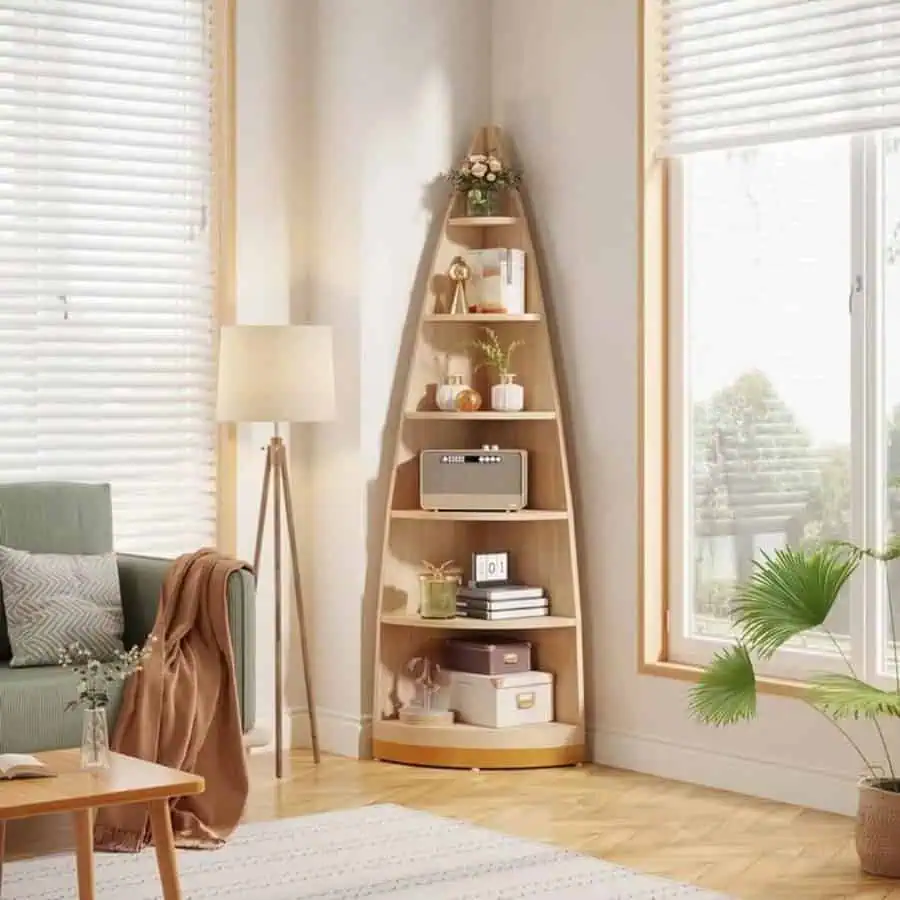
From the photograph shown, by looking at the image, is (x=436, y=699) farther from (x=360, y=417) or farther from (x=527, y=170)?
(x=527, y=170)

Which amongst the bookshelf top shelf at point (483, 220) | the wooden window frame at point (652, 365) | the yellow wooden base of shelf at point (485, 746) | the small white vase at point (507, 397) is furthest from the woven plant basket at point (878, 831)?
the bookshelf top shelf at point (483, 220)

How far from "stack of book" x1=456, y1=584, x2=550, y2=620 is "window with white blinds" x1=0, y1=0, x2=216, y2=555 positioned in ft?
2.96

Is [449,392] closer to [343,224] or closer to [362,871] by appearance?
[343,224]

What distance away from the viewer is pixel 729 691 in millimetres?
4512

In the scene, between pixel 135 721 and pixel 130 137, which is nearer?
pixel 135 721

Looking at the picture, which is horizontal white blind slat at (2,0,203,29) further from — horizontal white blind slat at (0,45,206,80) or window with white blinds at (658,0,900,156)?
window with white blinds at (658,0,900,156)

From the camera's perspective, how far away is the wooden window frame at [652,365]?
5605 mm

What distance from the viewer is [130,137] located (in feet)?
18.8

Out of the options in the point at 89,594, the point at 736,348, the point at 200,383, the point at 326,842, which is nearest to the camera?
the point at 326,842

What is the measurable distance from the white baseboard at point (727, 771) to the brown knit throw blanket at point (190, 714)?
1473 mm

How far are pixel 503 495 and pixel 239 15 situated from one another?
1.86 meters

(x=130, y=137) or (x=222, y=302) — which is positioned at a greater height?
(x=130, y=137)

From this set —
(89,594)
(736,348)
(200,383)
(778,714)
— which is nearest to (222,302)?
(200,383)

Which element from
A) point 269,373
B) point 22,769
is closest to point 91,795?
point 22,769
